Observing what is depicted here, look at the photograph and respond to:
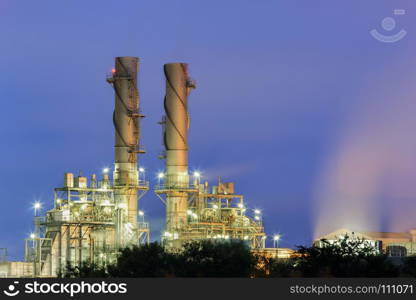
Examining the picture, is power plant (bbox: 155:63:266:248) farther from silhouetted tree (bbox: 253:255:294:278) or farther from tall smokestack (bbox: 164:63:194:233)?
silhouetted tree (bbox: 253:255:294:278)

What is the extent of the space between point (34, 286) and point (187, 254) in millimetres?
25515

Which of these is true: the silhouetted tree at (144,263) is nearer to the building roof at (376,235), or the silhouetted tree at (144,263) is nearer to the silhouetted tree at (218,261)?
the silhouetted tree at (218,261)

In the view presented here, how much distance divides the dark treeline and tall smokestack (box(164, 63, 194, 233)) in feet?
100

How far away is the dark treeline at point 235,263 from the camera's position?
75625mm

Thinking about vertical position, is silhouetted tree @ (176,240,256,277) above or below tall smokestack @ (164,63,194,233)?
below

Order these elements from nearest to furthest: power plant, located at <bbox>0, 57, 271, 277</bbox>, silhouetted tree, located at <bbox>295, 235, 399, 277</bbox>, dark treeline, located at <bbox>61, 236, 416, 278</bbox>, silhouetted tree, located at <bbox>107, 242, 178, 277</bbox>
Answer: silhouetted tree, located at <bbox>295, 235, 399, 277</bbox>
dark treeline, located at <bbox>61, 236, 416, 278</bbox>
silhouetted tree, located at <bbox>107, 242, 178, 277</bbox>
power plant, located at <bbox>0, 57, 271, 277</bbox>

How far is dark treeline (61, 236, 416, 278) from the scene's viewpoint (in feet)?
248

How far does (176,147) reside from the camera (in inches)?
4510

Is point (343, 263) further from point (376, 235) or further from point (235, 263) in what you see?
point (376, 235)

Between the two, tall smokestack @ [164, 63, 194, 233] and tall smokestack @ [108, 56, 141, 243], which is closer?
tall smokestack @ [108, 56, 141, 243]

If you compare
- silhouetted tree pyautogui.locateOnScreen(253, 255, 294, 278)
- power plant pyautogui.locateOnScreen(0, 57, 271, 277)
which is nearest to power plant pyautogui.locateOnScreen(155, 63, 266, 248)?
power plant pyautogui.locateOnScreen(0, 57, 271, 277)

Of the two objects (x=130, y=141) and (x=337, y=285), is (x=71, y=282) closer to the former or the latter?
(x=337, y=285)

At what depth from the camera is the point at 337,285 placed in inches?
2259

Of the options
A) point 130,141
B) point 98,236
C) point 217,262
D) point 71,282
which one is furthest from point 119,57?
point 71,282
